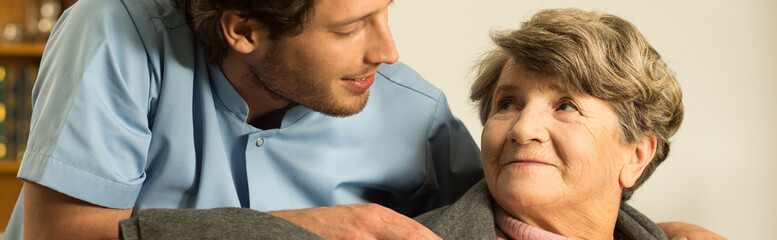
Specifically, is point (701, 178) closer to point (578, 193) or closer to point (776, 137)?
point (776, 137)

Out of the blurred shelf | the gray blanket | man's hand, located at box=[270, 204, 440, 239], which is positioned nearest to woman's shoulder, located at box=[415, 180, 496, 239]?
the gray blanket

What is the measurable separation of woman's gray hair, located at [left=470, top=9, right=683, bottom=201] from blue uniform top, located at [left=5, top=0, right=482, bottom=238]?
0.33 metres

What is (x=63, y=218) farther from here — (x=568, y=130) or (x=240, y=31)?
(x=568, y=130)

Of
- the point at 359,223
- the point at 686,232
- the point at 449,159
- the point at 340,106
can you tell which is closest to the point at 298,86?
the point at 340,106

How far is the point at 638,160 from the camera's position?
1.51 meters

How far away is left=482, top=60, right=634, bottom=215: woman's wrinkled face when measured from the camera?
1.39m

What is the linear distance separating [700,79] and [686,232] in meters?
0.98

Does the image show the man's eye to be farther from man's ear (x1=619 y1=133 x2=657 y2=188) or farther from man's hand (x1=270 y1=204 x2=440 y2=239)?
man's ear (x1=619 y1=133 x2=657 y2=188)

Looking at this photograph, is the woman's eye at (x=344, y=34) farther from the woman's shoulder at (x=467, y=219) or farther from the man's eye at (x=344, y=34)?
the woman's shoulder at (x=467, y=219)

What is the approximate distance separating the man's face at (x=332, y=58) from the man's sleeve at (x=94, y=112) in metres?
0.25

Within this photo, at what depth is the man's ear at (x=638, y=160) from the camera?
4.86ft

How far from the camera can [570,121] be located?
140cm

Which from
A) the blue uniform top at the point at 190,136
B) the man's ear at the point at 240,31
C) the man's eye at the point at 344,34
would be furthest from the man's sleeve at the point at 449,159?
the man's ear at the point at 240,31

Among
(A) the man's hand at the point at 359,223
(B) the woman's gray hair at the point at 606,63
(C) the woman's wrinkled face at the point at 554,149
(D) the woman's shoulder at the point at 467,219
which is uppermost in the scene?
(B) the woman's gray hair at the point at 606,63
